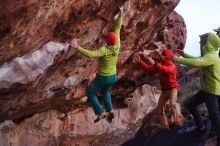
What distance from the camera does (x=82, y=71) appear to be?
531 inches

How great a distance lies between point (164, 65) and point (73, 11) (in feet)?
9.11

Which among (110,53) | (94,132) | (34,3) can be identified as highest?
(34,3)

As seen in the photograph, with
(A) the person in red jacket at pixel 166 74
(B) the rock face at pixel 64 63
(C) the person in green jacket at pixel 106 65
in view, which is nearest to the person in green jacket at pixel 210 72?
(A) the person in red jacket at pixel 166 74

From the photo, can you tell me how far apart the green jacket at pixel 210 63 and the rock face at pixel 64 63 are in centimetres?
293

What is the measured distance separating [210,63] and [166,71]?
1.57 metres

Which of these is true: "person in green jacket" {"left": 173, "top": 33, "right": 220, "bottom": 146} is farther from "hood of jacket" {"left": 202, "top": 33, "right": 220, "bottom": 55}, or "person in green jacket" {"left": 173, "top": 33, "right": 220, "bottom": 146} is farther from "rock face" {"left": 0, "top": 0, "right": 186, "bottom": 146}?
"rock face" {"left": 0, "top": 0, "right": 186, "bottom": 146}

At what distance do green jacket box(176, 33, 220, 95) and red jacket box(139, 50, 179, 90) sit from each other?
126cm

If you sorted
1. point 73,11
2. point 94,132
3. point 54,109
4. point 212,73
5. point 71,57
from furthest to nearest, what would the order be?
point 94,132 < point 54,109 < point 71,57 < point 73,11 < point 212,73

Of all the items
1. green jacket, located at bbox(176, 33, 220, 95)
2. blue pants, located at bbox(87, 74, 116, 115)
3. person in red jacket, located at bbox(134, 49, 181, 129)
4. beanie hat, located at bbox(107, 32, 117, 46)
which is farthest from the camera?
person in red jacket, located at bbox(134, 49, 181, 129)

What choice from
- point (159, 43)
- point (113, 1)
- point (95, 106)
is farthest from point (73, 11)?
point (159, 43)

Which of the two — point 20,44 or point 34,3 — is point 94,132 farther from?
point 34,3

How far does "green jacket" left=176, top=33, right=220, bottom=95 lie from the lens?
972cm

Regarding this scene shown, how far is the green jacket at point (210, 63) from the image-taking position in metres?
9.72

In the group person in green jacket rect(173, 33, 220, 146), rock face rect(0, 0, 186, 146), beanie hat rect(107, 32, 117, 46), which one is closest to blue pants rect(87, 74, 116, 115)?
beanie hat rect(107, 32, 117, 46)
